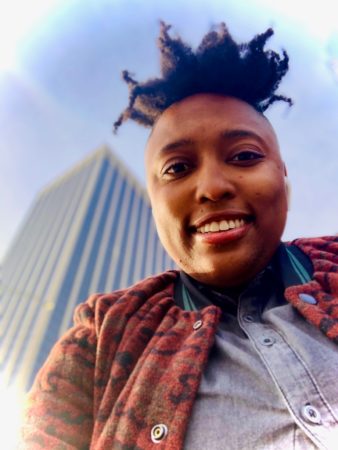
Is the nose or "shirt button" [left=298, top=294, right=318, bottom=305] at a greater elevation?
the nose

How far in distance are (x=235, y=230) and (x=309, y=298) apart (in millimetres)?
257

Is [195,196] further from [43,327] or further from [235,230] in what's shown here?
[43,327]

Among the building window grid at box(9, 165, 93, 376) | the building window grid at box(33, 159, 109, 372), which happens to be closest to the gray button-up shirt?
the building window grid at box(33, 159, 109, 372)

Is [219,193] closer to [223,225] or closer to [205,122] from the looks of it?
[223,225]

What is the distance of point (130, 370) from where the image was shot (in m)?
0.87

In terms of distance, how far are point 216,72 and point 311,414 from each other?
1.15m

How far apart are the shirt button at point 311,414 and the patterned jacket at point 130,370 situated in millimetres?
191

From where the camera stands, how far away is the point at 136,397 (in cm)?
76

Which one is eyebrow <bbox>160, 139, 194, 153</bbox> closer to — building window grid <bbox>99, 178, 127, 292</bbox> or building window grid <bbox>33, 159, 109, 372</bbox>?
building window grid <bbox>33, 159, 109, 372</bbox>

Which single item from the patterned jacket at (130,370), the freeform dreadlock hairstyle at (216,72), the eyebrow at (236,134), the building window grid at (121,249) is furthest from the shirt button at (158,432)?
the building window grid at (121,249)

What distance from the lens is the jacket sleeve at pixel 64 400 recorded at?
776 mm

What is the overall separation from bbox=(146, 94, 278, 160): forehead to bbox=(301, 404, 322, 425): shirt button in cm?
73

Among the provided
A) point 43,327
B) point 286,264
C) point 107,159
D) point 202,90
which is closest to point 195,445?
point 286,264

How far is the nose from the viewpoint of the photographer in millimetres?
960
